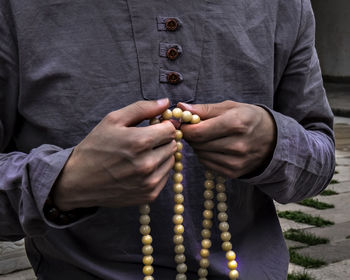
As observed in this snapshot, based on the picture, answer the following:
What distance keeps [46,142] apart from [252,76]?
0.48 m

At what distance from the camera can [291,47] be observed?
155 cm

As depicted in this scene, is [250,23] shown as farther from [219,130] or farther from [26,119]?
[26,119]

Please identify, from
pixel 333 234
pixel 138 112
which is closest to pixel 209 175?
pixel 138 112

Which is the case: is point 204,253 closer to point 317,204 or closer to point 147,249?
point 147,249

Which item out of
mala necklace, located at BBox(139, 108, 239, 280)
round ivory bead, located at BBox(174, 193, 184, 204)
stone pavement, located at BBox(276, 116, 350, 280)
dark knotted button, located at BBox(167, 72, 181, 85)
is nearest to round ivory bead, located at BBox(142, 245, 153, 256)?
mala necklace, located at BBox(139, 108, 239, 280)

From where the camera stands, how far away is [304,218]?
4.84m

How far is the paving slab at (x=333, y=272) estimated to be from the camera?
3707mm

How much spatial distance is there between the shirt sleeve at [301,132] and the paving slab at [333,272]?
89.3 inches

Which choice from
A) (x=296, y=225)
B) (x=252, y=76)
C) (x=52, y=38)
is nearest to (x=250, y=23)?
(x=252, y=76)

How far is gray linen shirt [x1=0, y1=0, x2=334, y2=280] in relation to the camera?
4.52 ft

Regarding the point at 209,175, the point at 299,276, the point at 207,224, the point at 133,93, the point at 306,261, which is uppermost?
the point at 133,93

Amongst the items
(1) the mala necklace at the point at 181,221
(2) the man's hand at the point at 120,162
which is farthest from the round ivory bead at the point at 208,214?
(2) the man's hand at the point at 120,162

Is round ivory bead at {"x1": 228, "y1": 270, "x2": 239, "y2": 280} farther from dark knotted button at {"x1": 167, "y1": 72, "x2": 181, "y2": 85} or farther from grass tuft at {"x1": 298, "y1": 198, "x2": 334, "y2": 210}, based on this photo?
grass tuft at {"x1": 298, "y1": 198, "x2": 334, "y2": 210}

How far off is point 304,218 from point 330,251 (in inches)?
27.2
